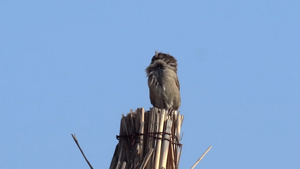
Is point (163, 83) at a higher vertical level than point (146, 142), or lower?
higher

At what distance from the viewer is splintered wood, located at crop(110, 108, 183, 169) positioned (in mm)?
5957

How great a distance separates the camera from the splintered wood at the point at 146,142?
5.96 meters

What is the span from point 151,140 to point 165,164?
309 mm

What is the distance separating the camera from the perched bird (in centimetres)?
978

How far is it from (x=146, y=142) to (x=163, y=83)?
12.4 ft

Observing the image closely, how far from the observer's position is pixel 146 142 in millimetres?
6086

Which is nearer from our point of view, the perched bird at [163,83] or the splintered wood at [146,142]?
→ the splintered wood at [146,142]

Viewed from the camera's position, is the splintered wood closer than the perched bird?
Yes

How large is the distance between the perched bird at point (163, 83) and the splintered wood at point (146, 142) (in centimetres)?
347

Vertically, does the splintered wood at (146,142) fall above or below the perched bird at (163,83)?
below

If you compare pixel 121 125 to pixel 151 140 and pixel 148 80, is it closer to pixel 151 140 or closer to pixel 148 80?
pixel 151 140

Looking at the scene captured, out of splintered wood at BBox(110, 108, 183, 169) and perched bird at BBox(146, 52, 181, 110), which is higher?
perched bird at BBox(146, 52, 181, 110)

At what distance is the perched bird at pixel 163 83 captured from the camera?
32.1ft

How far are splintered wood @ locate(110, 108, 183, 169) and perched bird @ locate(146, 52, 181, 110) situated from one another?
137 inches
